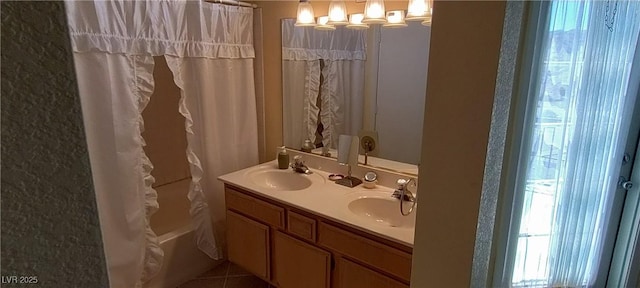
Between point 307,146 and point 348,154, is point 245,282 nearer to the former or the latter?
point 307,146

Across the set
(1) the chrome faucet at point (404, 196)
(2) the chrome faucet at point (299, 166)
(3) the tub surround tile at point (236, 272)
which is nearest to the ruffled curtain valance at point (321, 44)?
(2) the chrome faucet at point (299, 166)

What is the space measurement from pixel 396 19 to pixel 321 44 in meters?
0.62

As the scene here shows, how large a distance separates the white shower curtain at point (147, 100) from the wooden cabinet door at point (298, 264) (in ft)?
2.21

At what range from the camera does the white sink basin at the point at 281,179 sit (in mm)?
2317

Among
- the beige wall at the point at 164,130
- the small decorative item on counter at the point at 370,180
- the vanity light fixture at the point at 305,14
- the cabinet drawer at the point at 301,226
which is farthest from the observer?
the beige wall at the point at 164,130

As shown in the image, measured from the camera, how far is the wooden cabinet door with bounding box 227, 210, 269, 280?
84.4 inches

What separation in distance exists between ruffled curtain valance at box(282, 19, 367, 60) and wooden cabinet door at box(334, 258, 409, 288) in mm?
1231

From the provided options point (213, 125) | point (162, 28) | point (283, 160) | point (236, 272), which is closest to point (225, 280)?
point (236, 272)

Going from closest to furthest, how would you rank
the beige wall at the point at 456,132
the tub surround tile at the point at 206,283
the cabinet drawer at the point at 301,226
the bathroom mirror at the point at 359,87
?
1. the beige wall at the point at 456,132
2. the cabinet drawer at the point at 301,226
3. the bathroom mirror at the point at 359,87
4. the tub surround tile at the point at 206,283

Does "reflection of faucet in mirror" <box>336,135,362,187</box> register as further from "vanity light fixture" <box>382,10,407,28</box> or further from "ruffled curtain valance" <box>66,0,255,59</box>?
"ruffled curtain valance" <box>66,0,255,59</box>

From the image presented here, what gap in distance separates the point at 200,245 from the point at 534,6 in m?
2.38

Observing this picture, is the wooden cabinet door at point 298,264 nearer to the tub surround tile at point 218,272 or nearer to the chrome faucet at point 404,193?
the chrome faucet at point 404,193

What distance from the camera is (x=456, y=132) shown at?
3.24ft

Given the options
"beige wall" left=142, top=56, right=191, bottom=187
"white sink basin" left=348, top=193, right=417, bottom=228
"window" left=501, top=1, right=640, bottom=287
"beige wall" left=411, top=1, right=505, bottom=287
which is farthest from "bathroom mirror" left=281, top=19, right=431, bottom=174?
"beige wall" left=142, top=56, right=191, bottom=187
